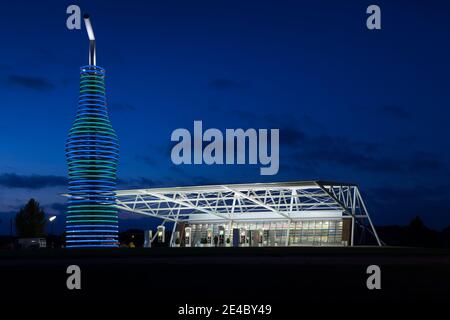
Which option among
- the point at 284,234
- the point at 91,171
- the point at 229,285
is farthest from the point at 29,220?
the point at 229,285

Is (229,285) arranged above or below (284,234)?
above

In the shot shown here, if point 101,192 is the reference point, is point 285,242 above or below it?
below

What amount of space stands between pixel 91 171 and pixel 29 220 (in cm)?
4030

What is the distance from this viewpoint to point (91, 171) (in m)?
85.1

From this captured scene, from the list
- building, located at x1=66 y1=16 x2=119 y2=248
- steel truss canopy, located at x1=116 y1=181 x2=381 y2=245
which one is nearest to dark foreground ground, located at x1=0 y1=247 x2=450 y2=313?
steel truss canopy, located at x1=116 y1=181 x2=381 y2=245

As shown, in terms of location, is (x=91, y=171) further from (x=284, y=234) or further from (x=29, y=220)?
(x=29, y=220)

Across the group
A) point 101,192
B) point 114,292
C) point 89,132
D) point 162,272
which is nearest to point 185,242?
point 101,192

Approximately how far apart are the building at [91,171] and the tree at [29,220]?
35.9 meters

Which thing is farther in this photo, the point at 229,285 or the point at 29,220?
the point at 29,220

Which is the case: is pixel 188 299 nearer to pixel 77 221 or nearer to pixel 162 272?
pixel 162 272

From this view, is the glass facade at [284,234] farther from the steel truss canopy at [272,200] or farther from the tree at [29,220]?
the tree at [29,220]

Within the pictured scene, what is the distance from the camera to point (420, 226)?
15512 centimetres
